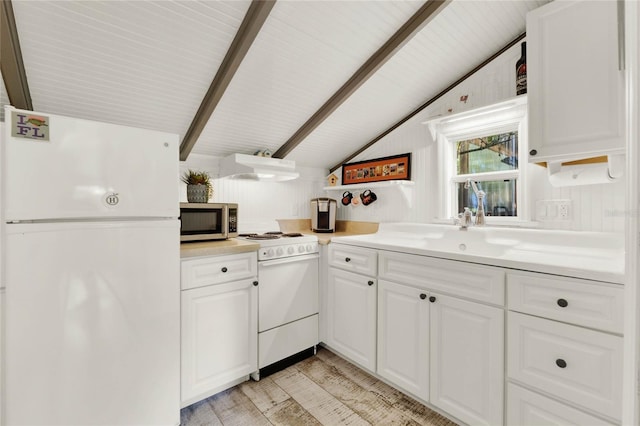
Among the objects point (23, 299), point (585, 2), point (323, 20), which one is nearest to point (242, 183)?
point (323, 20)

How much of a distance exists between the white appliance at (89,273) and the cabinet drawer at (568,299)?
1.69m

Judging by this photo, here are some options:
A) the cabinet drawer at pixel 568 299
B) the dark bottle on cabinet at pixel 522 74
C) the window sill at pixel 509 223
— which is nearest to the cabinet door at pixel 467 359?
the cabinet drawer at pixel 568 299

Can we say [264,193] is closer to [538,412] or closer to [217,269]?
[217,269]

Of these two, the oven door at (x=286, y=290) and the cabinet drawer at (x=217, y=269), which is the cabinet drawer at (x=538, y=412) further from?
the cabinet drawer at (x=217, y=269)

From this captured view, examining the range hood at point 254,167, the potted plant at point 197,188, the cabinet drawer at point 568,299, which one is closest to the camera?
the cabinet drawer at point 568,299

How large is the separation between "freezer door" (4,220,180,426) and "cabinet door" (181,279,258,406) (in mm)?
155

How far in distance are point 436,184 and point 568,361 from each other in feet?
4.77

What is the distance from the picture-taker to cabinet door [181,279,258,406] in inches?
66.4

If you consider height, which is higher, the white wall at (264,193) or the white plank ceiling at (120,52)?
the white plank ceiling at (120,52)

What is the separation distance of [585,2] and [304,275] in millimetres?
2219

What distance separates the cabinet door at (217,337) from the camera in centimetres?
169

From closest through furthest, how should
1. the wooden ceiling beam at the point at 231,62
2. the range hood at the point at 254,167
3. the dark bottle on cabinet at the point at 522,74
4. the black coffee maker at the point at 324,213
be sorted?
the wooden ceiling beam at the point at 231,62 < the dark bottle on cabinet at the point at 522,74 < the range hood at the point at 254,167 < the black coffee maker at the point at 324,213

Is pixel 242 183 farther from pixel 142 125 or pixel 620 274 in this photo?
pixel 620 274

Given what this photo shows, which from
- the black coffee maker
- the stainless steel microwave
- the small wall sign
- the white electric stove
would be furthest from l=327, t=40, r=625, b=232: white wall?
the small wall sign
